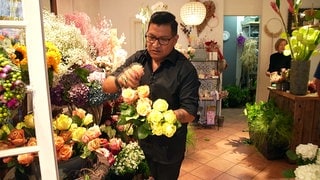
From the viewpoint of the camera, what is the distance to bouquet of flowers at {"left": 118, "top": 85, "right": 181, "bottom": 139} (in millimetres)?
932

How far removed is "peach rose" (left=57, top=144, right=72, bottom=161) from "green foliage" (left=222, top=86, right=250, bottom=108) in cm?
530

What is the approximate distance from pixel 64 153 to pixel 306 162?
1.01m

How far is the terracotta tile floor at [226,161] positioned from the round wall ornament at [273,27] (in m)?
1.90

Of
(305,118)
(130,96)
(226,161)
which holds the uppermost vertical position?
(130,96)

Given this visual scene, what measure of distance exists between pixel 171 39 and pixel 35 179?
0.83 meters

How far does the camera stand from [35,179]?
930 mm

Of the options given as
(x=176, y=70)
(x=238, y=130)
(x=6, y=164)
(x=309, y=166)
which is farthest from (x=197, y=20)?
(x=6, y=164)

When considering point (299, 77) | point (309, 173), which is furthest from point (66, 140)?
point (299, 77)

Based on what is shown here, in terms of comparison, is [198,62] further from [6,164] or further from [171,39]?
[6,164]

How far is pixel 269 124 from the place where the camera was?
9.94ft

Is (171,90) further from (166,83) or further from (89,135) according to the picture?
(89,135)

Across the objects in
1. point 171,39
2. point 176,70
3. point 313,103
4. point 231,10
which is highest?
point 231,10

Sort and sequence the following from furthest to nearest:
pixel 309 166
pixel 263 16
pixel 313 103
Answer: pixel 263 16
pixel 313 103
pixel 309 166

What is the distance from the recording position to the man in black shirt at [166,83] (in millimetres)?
1214
